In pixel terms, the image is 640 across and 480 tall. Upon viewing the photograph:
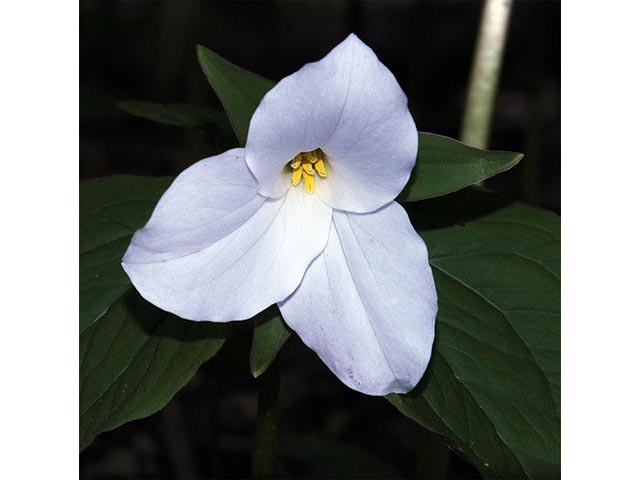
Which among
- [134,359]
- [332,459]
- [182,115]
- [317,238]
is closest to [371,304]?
[317,238]

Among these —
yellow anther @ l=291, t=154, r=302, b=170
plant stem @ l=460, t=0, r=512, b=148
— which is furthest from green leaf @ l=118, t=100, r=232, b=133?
plant stem @ l=460, t=0, r=512, b=148

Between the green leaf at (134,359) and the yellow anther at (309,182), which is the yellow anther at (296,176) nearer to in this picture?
the yellow anther at (309,182)

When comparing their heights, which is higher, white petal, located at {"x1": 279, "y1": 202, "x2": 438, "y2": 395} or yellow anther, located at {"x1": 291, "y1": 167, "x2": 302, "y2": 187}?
yellow anther, located at {"x1": 291, "y1": 167, "x2": 302, "y2": 187}

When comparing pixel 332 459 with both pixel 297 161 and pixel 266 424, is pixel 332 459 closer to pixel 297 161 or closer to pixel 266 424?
pixel 266 424

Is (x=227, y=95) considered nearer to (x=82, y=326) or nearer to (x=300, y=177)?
(x=300, y=177)

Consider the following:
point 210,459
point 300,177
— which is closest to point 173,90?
point 210,459

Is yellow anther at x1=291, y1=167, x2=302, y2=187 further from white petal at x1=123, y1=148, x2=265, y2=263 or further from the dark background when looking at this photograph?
the dark background
